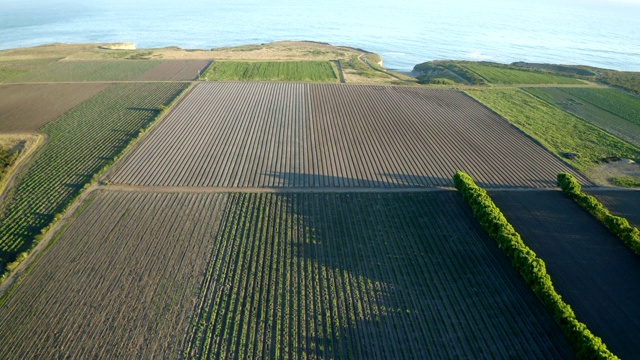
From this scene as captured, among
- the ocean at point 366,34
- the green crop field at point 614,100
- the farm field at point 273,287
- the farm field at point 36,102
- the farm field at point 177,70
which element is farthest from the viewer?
the ocean at point 366,34

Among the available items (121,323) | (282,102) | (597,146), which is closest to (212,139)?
(282,102)

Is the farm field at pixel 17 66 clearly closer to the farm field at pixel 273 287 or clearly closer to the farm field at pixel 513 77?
the farm field at pixel 273 287

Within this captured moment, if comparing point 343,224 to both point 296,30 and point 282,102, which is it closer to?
point 282,102

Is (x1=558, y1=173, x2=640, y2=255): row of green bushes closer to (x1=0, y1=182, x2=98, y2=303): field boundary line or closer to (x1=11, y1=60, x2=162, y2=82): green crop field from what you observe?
(x1=0, y1=182, x2=98, y2=303): field boundary line

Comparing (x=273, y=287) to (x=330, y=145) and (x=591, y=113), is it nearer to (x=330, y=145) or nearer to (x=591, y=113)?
(x=330, y=145)

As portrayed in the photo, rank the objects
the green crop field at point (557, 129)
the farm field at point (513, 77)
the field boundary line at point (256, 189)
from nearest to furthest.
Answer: the field boundary line at point (256, 189) < the green crop field at point (557, 129) < the farm field at point (513, 77)

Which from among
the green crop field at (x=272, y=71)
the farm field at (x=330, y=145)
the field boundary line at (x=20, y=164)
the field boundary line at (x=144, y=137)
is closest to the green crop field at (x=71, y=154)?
the field boundary line at (x=20, y=164)

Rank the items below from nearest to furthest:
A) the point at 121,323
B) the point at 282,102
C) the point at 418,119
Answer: the point at 121,323 < the point at 418,119 < the point at 282,102
